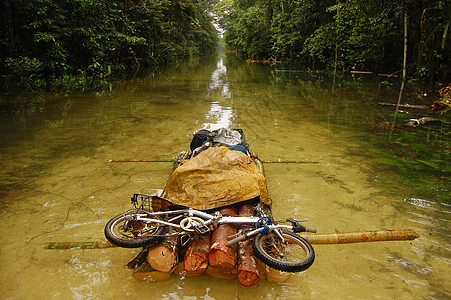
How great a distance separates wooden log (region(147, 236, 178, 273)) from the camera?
101 inches

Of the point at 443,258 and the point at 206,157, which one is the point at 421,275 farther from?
the point at 206,157

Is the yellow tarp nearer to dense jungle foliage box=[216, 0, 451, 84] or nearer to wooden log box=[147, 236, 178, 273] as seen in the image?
wooden log box=[147, 236, 178, 273]

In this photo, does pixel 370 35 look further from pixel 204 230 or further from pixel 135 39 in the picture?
pixel 204 230

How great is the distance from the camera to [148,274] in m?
2.66

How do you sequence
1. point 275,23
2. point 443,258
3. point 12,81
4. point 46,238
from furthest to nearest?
1. point 275,23
2. point 12,81
3. point 46,238
4. point 443,258

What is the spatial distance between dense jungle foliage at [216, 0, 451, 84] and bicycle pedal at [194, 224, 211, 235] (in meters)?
12.2

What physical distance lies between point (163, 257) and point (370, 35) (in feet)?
58.1

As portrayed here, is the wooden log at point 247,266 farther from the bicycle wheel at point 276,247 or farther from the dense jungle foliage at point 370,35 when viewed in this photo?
the dense jungle foliage at point 370,35

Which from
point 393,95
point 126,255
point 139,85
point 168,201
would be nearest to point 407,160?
point 168,201

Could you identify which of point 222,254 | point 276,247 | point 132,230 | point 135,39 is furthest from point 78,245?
point 135,39

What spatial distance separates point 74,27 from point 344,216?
13859mm

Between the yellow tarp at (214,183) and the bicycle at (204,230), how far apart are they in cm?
19

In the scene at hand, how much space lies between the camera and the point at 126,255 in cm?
299

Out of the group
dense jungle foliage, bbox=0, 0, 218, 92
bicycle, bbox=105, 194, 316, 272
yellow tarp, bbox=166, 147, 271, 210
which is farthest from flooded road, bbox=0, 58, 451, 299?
dense jungle foliage, bbox=0, 0, 218, 92
